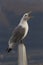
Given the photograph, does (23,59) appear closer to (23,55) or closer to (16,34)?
(23,55)

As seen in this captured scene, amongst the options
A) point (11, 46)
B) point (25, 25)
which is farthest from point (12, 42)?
point (25, 25)

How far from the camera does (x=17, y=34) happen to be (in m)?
1.22

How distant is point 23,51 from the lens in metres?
0.71

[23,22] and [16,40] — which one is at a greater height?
[23,22]

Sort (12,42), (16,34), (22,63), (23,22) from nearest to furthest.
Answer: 1. (22,63)
2. (12,42)
3. (16,34)
4. (23,22)

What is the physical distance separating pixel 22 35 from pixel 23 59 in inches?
24.8

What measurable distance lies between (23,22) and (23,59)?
0.67m

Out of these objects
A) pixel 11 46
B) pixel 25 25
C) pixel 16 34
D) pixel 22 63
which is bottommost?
pixel 22 63

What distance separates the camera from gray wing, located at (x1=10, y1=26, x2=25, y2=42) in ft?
3.68

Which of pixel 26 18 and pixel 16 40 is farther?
pixel 26 18

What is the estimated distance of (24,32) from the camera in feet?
4.56

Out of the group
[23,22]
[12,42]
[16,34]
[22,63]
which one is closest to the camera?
[22,63]

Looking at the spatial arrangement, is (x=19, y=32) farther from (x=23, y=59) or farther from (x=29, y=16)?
(x=23, y=59)

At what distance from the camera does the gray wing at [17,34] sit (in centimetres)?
112
